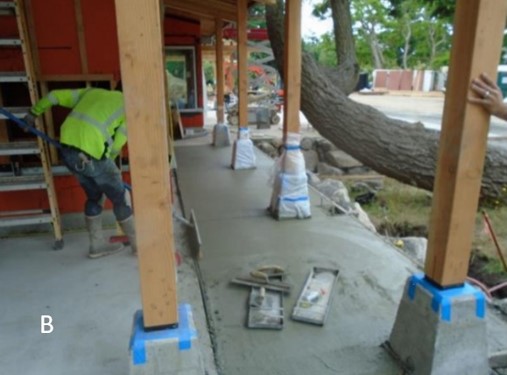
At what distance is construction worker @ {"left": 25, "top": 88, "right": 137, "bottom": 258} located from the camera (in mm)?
3279

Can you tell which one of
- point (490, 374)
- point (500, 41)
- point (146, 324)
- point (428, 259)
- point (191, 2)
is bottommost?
point (490, 374)

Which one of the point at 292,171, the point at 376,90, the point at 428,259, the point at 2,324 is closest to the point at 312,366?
the point at 428,259

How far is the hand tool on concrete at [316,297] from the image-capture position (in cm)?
278

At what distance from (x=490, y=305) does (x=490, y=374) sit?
77 cm

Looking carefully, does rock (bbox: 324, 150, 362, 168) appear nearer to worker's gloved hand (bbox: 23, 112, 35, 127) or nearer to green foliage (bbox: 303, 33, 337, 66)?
worker's gloved hand (bbox: 23, 112, 35, 127)

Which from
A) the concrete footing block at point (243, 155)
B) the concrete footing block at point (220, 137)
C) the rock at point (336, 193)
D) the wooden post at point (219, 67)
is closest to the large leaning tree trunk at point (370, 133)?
the rock at point (336, 193)

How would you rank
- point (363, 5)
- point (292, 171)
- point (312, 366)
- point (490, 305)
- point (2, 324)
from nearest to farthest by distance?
point (312, 366)
point (2, 324)
point (490, 305)
point (292, 171)
point (363, 5)

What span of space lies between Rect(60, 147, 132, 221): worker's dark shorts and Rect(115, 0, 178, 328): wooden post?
1.84 meters

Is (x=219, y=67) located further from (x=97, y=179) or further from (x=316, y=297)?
(x=316, y=297)

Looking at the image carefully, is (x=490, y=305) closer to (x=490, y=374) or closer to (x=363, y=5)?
(x=490, y=374)

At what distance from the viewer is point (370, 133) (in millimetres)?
5434

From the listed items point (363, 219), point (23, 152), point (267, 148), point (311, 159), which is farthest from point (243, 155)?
point (311, 159)

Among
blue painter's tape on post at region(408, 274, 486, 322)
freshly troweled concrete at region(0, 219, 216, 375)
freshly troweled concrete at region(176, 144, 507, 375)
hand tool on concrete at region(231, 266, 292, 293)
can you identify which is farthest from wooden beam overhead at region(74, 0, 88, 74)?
blue painter's tape on post at region(408, 274, 486, 322)

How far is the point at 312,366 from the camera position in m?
2.34
